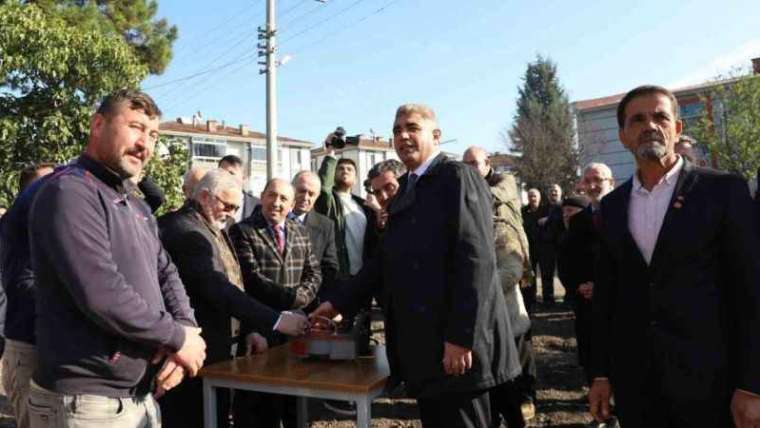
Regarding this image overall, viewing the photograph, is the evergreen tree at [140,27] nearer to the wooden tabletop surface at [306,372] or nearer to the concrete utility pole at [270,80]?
the concrete utility pole at [270,80]

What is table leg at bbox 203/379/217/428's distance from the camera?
2.83 m

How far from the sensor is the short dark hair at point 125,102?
2.09 m

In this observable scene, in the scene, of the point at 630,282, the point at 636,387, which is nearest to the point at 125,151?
the point at 630,282

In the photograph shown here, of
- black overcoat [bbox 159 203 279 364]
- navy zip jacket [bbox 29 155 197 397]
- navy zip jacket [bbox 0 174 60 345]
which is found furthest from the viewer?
black overcoat [bbox 159 203 279 364]

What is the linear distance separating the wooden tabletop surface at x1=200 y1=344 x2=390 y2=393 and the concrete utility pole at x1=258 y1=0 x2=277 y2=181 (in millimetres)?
11802

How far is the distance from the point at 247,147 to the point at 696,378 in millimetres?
42873

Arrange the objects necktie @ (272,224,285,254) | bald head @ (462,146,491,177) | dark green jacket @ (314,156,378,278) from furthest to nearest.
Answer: dark green jacket @ (314,156,378,278) → bald head @ (462,146,491,177) → necktie @ (272,224,285,254)

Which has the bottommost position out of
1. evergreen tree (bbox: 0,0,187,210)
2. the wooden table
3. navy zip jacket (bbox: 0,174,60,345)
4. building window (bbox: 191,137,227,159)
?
the wooden table

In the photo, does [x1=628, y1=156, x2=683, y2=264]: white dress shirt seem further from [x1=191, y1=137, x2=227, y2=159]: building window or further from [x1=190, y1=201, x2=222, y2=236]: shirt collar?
[x1=191, y1=137, x2=227, y2=159]: building window

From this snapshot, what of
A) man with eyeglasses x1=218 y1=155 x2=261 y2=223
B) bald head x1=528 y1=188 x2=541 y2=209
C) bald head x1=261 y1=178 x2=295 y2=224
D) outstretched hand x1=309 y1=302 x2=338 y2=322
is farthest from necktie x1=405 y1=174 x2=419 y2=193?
bald head x1=528 y1=188 x2=541 y2=209

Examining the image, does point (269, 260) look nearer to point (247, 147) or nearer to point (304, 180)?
point (304, 180)

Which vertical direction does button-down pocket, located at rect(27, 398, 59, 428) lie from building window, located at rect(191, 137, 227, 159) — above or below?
below

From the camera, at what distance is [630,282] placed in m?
2.24

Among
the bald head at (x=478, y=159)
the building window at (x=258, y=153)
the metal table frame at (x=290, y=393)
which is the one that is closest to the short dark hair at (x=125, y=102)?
the metal table frame at (x=290, y=393)
